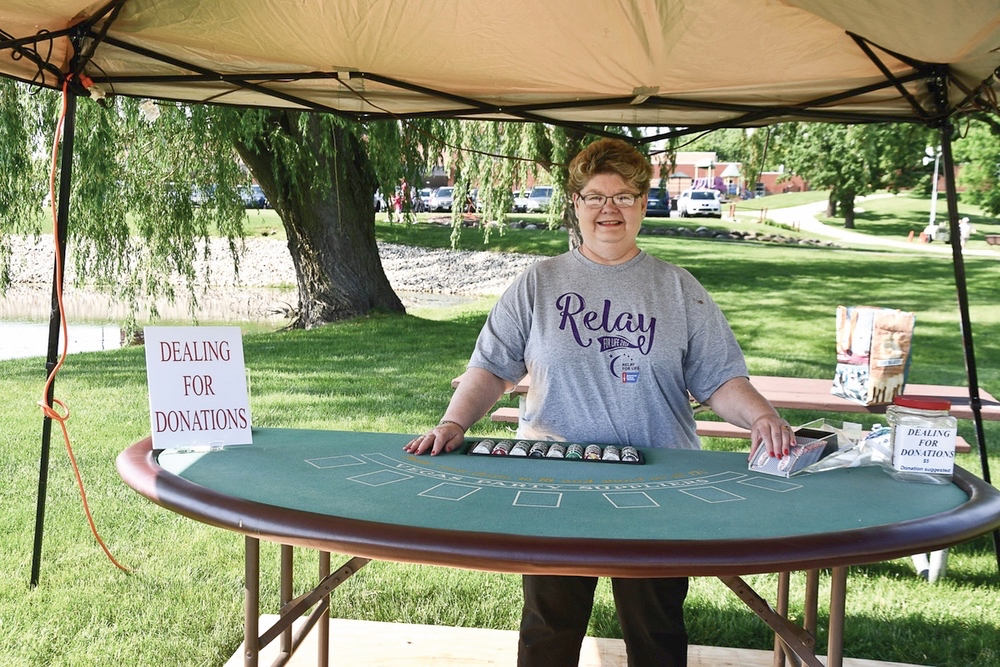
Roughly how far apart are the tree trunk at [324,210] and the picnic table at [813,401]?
4940mm

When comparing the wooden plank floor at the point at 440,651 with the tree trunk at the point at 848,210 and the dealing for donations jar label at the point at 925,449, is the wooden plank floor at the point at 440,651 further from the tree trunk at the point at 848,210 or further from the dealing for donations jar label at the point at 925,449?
the tree trunk at the point at 848,210

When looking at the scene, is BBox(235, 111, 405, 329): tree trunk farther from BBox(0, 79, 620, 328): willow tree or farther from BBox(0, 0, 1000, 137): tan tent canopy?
BBox(0, 0, 1000, 137): tan tent canopy

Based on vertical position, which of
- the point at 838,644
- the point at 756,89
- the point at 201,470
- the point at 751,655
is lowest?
the point at 751,655

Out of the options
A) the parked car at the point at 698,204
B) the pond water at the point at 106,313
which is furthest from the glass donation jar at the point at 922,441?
the parked car at the point at 698,204

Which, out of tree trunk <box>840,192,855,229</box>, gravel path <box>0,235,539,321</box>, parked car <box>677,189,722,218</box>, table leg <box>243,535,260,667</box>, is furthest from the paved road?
table leg <box>243,535,260,667</box>

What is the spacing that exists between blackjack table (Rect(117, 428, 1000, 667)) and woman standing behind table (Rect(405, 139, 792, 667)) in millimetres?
185

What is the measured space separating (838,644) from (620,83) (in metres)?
2.05

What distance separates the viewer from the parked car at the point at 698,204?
29922 mm

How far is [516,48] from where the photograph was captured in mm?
2949

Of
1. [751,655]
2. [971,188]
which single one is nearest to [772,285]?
Answer: [971,188]

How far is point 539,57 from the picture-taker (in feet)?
9.89

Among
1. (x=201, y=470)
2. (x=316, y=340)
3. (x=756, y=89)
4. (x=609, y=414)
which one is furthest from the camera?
(x=316, y=340)

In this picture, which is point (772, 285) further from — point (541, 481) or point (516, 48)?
point (541, 481)

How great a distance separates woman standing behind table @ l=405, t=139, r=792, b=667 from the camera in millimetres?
2402
